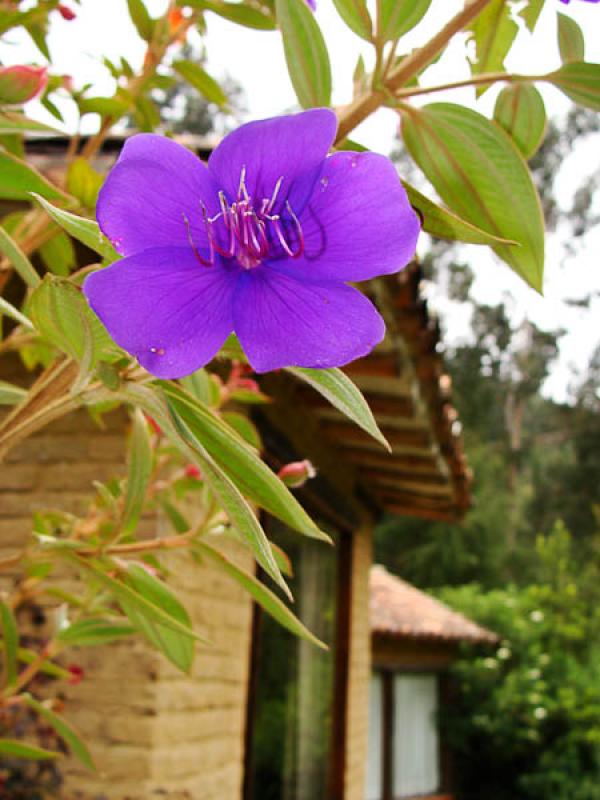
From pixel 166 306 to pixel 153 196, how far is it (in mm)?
48

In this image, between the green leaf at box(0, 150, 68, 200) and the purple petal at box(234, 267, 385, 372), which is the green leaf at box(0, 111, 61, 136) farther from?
the purple petal at box(234, 267, 385, 372)

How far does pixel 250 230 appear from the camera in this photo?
1.32 ft

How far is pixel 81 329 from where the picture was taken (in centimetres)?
51

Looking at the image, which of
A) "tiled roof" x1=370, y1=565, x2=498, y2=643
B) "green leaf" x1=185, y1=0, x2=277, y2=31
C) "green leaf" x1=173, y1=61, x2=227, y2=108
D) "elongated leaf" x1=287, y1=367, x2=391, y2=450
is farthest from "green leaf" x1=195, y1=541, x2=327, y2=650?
"tiled roof" x1=370, y1=565, x2=498, y2=643

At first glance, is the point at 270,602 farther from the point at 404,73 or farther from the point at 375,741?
the point at 375,741

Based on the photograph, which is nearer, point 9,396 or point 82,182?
point 9,396

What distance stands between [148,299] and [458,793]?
429 inches

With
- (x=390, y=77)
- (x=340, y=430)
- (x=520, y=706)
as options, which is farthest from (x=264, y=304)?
(x=520, y=706)

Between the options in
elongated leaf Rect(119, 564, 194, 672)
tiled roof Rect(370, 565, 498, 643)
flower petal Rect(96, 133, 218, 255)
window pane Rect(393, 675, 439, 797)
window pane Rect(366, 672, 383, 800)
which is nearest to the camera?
flower petal Rect(96, 133, 218, 255)

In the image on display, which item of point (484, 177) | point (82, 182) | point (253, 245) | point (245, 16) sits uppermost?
point (245, 16)

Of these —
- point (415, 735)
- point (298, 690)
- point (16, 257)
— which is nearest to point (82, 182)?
point (16, 257)

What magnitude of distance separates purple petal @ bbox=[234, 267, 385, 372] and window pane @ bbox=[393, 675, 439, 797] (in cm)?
902

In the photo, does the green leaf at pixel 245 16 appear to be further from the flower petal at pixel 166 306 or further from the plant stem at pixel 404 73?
the flower petal at pixel 166 306

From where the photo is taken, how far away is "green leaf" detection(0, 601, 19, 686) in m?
1.07
